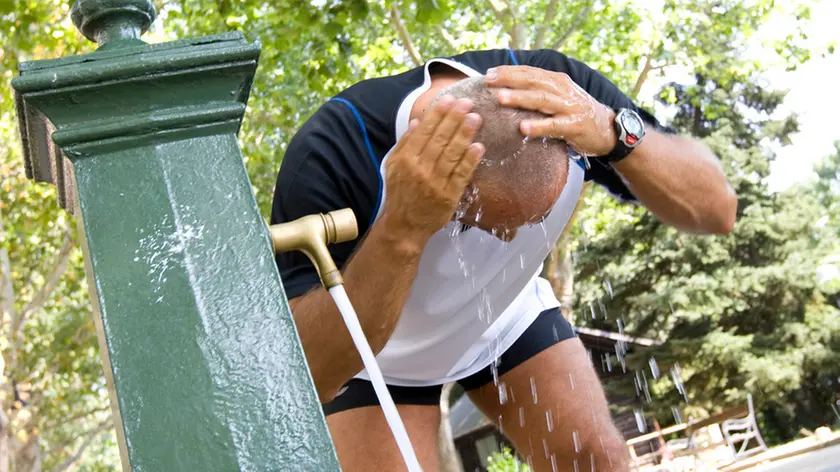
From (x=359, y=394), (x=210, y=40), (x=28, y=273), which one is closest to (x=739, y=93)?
(x=28, y=273)

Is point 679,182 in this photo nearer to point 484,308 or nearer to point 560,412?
point 484,308

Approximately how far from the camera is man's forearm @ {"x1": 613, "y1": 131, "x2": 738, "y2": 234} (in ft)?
8.20

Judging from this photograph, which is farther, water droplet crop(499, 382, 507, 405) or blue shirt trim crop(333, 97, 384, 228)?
water droplet crop(499, 382, 507, 405)

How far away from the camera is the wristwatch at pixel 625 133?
234cm

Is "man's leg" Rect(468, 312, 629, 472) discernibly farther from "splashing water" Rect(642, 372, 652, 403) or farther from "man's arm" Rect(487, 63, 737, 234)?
"splashing water" Rect(642, 372, 652, 403)

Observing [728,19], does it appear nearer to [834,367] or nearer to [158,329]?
[834,367]

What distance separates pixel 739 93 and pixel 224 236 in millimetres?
24090

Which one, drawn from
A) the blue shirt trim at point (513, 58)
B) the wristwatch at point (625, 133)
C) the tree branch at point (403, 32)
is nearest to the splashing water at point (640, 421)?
the tree branch at point (403, 32)

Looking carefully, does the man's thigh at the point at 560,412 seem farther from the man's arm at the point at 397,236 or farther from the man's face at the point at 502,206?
the man's arm at the point at 397,236

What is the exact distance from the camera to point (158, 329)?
1121mm

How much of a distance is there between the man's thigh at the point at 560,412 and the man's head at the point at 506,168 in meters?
0.87

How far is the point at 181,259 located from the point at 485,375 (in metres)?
2.16

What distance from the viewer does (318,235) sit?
1414 mm

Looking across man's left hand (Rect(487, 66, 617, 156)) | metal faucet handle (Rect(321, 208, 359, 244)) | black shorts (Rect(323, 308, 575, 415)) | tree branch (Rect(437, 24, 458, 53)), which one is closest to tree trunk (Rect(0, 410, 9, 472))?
tree branch (Rect(437, 24, 458, 53))
